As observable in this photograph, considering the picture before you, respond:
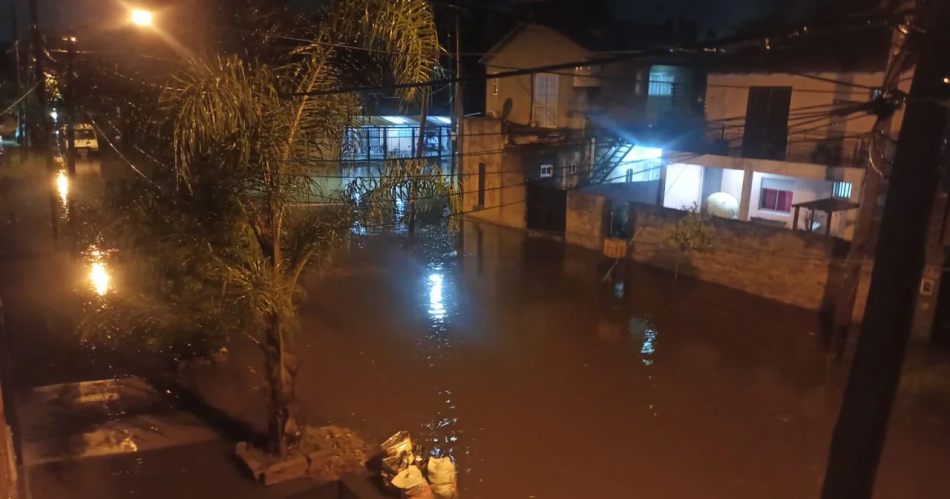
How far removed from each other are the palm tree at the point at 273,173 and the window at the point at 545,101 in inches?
624

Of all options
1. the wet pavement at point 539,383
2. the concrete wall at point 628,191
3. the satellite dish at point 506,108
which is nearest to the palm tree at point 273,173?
the wet pavement at point 539,383

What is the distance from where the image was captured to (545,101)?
22938 millimetres

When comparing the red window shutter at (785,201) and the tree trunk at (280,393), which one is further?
the red window shutter at (785,201)

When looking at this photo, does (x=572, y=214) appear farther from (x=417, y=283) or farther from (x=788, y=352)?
(x=788, y=352)

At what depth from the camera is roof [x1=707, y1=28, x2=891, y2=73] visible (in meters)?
16.0

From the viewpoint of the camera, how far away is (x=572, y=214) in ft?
64.0

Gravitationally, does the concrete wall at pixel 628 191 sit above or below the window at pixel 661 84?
below

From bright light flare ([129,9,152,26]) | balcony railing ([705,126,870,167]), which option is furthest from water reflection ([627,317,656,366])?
bright light flare ([129,9,152,26])

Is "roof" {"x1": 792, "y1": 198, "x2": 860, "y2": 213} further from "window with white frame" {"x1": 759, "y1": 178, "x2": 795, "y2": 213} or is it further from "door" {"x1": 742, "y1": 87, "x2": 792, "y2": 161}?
"window with white frame" {"x1": 759, "y1": 178, "x2": 795, "y2": 213}

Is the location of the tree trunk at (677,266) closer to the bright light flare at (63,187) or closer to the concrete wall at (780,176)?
the concrete wall at (780,176)

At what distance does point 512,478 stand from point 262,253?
393cm

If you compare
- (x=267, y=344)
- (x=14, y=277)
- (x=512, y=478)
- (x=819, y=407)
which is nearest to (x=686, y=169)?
(x=819, y=407)

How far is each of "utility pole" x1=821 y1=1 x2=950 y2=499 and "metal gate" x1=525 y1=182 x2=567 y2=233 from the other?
1683 centimetres

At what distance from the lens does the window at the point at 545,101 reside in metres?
22.5
